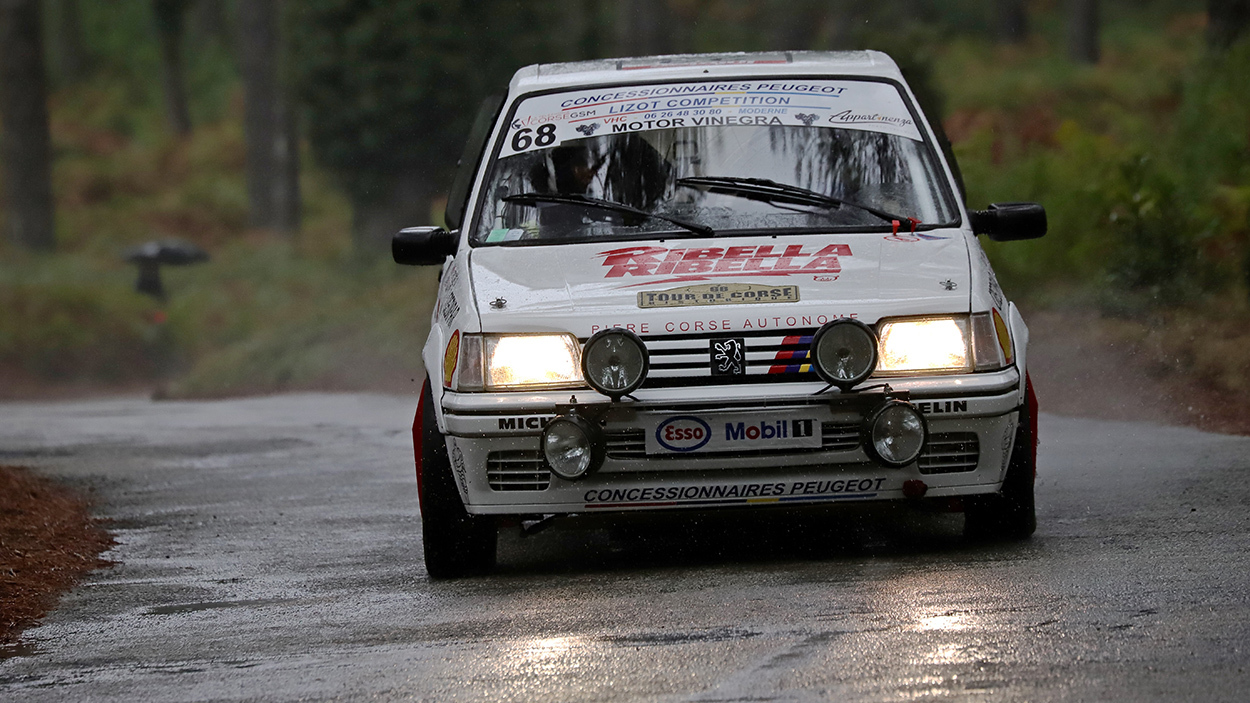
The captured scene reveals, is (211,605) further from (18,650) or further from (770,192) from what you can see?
(770,192)

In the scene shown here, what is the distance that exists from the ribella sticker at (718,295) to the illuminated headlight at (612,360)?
0.68 feet

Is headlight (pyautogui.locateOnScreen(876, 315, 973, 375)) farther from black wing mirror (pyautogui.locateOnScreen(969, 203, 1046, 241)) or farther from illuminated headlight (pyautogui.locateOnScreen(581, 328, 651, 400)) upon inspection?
black wing mirror (pyautogui.locateOnScreen(969, 203, 1046, 241))

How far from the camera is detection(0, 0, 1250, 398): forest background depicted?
598 inches

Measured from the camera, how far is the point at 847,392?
20.5ft

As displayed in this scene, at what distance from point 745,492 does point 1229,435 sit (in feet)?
16.1

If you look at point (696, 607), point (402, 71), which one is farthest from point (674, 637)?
point (402, 71)

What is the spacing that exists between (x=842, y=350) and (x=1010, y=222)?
4.98ft

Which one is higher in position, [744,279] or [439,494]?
[744,279]

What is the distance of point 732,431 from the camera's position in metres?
6.29

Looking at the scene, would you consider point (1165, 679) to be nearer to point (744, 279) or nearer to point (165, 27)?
point (744, 279)

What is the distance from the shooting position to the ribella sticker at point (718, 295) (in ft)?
21.0

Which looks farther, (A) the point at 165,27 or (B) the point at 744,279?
(A) the point at 165,27

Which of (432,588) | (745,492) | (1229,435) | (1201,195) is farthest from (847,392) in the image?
(1201,195)

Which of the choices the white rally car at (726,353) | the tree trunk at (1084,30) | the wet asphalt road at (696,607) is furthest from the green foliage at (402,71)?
the white rally car at (726,353)
